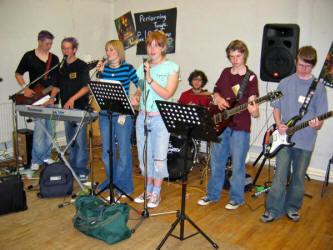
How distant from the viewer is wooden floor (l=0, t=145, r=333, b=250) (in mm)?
2693

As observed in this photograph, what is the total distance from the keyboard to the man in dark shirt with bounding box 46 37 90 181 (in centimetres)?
43

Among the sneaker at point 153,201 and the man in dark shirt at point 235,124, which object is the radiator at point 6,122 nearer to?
the sneaker at point 153,201

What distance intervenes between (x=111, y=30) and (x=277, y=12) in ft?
11.2

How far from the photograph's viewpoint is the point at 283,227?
3.03 metres

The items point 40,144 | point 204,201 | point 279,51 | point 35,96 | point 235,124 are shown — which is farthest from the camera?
point 40,144

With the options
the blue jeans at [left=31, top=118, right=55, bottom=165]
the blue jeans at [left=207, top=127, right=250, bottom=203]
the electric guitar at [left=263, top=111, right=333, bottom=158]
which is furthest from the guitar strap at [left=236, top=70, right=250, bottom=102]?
the blue jeans at [left=31, top=118, right=55, bottom=165]

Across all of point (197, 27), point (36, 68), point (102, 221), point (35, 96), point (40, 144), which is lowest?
point (102, 221)

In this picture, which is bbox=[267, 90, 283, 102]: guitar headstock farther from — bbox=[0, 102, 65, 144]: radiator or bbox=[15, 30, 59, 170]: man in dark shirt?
bbox=[0, 102, 65, 144]: radiator

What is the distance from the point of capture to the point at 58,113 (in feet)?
11.0

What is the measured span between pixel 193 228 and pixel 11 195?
1.78m

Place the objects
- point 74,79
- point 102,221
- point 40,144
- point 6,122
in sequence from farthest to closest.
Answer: point 6,122 < point 40,144 < point 74,79 < point 102,221

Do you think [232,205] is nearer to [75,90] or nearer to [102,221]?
[102,221]

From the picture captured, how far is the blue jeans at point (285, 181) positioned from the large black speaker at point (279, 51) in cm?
112

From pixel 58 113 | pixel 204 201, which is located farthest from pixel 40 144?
pixel 204 201
